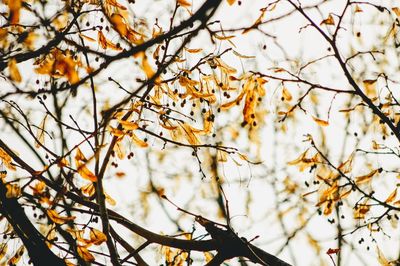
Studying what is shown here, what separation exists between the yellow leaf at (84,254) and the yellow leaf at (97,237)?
6 centimetres

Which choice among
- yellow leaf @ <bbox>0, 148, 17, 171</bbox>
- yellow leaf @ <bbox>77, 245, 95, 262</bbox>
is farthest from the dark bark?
yellow leaf @ <bbox>0, 148, 17, 171</bbox>

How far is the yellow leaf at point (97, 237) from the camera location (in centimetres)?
225

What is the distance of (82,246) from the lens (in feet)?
7.48

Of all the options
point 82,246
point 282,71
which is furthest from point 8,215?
point 282,71

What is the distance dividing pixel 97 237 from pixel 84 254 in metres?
0.11

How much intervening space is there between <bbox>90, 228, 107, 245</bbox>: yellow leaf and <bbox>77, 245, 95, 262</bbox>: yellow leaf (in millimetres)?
63

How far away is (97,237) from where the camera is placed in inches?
91.1

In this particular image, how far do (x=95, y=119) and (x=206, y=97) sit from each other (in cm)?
75

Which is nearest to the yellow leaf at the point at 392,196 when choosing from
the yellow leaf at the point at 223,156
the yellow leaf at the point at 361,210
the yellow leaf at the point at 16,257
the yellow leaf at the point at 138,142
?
the yellow leaf at the point at 361,210

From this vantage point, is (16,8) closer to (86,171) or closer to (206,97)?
(86,171)

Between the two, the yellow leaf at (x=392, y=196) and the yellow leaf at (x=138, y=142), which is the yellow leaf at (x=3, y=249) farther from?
the yellow leaf at (x=392, y=196)

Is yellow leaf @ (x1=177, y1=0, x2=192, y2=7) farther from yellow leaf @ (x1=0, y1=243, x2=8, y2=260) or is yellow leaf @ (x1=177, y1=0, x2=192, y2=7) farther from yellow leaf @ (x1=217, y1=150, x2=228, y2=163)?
yellow leaf @ (x1=0, y1=243, x2=8, y2=260)

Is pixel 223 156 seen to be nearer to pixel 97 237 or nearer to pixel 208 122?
pixel 208 122

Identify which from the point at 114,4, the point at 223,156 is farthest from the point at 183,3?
the point at 223,156
